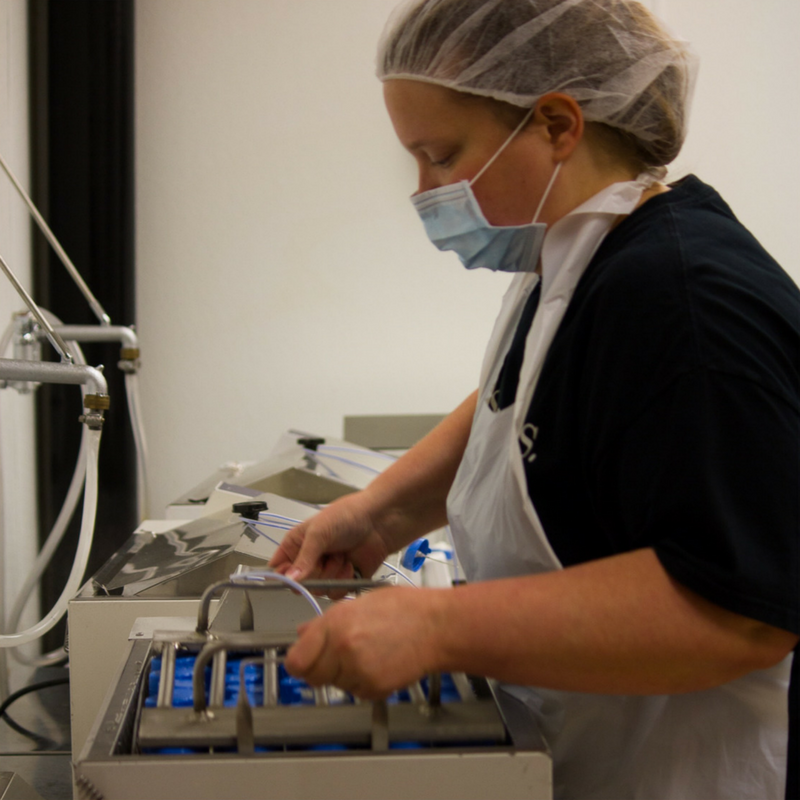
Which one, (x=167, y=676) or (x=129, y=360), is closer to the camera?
(x=167, y=676)

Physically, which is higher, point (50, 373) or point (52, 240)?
point (52, 240)

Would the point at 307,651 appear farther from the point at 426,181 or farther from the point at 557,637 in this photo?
the point at 426,181

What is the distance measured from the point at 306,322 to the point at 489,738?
93.1 inches

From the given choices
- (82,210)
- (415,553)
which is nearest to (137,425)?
(415,553)

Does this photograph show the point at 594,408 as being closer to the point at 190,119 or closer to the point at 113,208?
the point at 113,208

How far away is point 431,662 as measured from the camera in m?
0.57

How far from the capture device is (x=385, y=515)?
1.01 m

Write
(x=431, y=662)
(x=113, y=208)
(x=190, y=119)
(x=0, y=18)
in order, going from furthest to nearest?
(x=190, y=119)
(x=113, y=208)
(x=0, y=18)
(x=431, y=662)

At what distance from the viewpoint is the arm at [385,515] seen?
0.95 metres

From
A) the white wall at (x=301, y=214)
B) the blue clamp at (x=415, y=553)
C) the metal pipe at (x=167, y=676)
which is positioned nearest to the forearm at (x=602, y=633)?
the metal pipe at (x=167, y=676)

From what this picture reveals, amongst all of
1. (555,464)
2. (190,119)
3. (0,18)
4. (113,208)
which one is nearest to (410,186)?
(190,119)

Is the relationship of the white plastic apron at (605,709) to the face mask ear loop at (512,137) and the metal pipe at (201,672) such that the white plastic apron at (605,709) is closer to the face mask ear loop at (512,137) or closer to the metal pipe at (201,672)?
the face mask ear loop at (512,137)

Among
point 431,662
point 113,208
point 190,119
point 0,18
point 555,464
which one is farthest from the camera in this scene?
point 190,119

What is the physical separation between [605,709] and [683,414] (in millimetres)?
331
